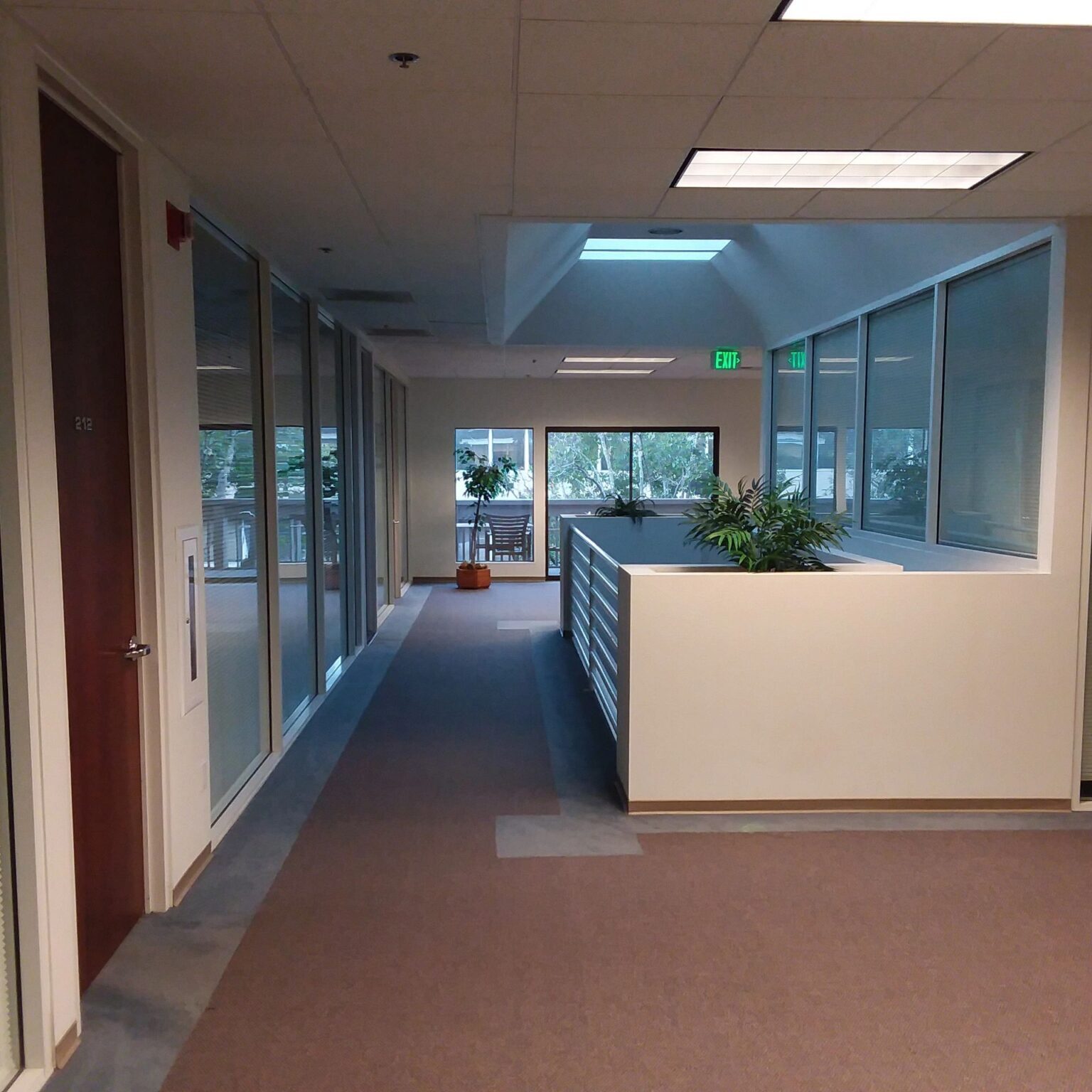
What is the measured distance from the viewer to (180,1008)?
257 cm

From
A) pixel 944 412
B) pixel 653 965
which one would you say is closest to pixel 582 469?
pixel 944 412

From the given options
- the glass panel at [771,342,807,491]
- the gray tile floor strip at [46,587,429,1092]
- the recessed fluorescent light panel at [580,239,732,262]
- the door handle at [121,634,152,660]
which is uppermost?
the recessed fluorescent light panel at [580,239,732,262]

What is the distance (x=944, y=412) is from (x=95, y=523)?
4.00 metres

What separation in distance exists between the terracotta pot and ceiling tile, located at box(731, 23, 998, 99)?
9009 millimetres

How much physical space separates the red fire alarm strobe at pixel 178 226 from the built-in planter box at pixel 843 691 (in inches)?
83.3

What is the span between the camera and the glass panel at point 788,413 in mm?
7191

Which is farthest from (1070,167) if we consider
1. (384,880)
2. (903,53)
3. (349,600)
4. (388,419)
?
(388,419)

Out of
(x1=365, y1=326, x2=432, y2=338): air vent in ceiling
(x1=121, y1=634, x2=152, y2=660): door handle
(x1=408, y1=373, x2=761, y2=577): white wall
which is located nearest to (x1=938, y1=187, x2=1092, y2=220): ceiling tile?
(x1=121, y1=634, x2=152, y2=660): door handle

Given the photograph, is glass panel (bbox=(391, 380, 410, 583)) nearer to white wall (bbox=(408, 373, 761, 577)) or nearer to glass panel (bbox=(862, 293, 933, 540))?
white wall (bbox=(408, 373, 761, 577))

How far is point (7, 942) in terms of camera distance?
2242 millimetres

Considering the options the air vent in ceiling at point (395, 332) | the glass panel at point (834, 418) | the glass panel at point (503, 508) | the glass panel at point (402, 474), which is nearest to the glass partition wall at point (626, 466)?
the glass panel at point (503, 508)

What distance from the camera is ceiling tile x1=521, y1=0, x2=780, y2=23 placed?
2.07m

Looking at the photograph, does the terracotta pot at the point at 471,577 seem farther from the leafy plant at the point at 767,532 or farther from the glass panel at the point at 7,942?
the glass panel at the point at 7,942

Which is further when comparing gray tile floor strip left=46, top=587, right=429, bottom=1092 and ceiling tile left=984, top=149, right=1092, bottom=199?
ceiling tile left=984, top=149, right=1092, bottom=199
